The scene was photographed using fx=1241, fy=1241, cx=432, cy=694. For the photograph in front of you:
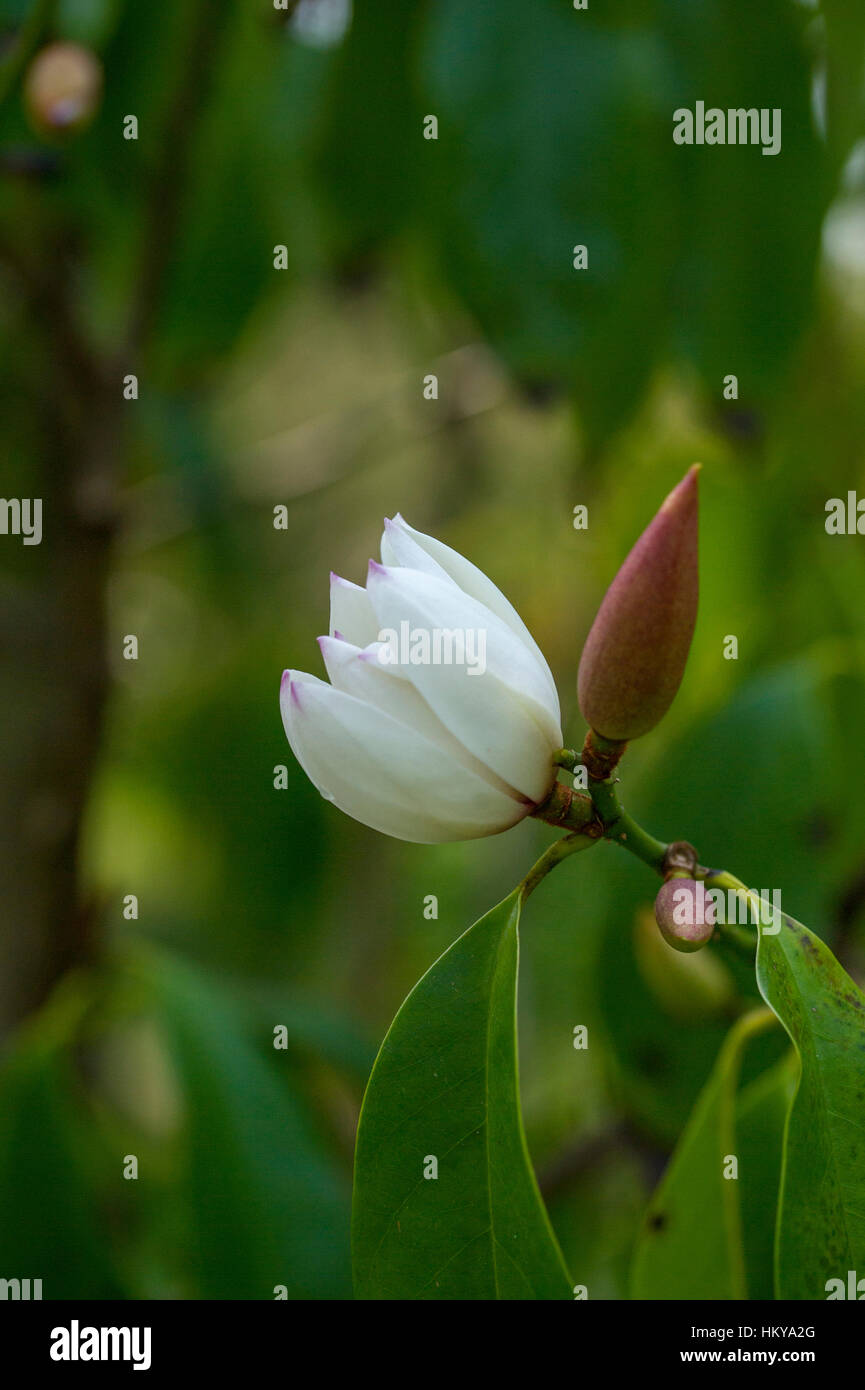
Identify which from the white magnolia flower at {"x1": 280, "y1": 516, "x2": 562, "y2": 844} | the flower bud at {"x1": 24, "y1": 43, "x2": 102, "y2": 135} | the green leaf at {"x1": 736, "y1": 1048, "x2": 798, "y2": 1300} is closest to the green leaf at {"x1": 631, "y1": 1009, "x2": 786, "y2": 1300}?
the green leaf at {"x1": 736, "y1": 1048, "x2": 798, "y2": 1300}

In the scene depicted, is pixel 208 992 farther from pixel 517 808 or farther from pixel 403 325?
pixel 403 325

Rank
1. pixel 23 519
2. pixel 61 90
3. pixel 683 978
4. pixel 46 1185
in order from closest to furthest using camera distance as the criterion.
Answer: pixel 683 978 < pixel 61 90 < pixel 46 1185 < pixel 23 519

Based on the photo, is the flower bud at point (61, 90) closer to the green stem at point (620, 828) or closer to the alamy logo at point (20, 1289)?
the green stem at point (620, 828)

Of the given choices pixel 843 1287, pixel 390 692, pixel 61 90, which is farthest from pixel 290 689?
pixel 61 90

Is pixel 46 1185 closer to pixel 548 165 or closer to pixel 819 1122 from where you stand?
pixel 819 1122

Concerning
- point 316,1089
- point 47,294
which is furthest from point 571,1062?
point 47,294

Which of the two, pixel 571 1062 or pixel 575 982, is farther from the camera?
pixel 571 1062
